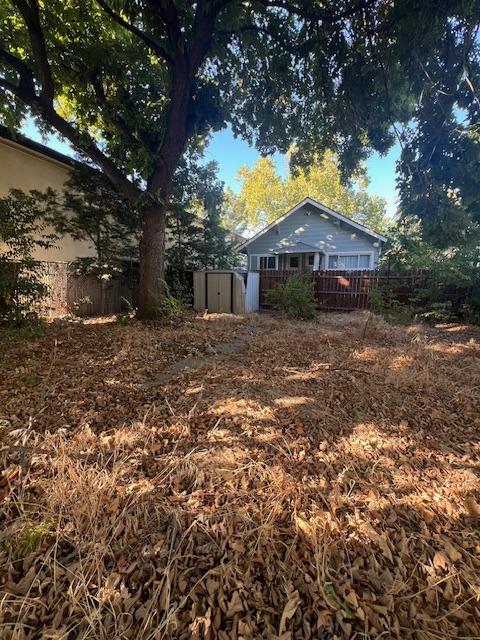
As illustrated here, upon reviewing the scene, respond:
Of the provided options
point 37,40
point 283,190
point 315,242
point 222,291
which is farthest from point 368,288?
point 283,190

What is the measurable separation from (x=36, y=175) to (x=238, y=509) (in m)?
11.3

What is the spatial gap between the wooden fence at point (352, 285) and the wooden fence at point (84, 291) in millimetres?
5542

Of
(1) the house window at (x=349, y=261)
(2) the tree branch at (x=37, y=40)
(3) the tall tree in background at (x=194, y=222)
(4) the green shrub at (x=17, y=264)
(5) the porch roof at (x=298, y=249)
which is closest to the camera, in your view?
(4) the green shrub at (x=17, y=264)

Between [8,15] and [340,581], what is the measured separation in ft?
35.4

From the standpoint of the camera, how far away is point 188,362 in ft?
14.7

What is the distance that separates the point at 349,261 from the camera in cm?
1396

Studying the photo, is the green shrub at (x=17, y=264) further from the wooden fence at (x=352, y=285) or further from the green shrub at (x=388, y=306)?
the green shrub at (x=388, y=306)

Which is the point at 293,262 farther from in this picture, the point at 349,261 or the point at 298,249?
the point at 349,261

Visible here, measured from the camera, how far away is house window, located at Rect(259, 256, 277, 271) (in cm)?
1590

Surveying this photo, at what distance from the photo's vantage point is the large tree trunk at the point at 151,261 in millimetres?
6762

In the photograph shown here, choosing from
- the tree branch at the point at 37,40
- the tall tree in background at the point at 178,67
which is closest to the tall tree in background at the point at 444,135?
the tall tree in background at the point at 178,67

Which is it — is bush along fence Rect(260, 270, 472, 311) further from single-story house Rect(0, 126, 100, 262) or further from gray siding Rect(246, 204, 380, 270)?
single-story house Rect(0, 126, 100, 262)

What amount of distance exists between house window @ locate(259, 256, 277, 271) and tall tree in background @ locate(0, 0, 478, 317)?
815 centimetres

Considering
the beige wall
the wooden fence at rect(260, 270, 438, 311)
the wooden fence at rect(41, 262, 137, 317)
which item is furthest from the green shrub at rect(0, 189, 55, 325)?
the wooden fence at rect(260, 270, 438, 311)
